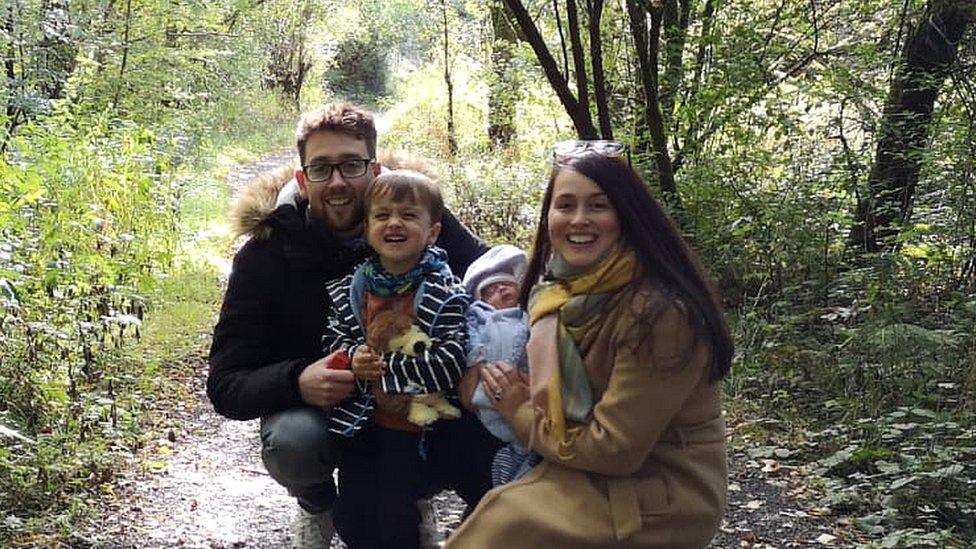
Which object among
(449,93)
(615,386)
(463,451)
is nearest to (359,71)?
(449,93)

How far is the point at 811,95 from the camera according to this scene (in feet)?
20.7

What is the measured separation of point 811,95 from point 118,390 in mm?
4561

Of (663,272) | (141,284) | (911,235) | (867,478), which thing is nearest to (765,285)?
(911,235)

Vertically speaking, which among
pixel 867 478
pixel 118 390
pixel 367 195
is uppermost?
pixel 367 195

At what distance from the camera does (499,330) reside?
2.60 m

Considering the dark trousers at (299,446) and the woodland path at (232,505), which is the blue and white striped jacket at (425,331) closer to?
the dark trousers at (299,446)

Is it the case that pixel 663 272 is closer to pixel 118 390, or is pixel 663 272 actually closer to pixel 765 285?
pixel 118 390

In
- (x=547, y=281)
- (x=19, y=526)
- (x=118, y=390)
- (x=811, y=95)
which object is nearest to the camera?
(x=547, y=281)

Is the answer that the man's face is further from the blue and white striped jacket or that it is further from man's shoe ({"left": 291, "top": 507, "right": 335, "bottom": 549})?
man's shoe ({"left": 291, "top": 507, "right": 335, "bottom": 549})

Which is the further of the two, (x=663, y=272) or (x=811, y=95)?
(x=811, y=95)

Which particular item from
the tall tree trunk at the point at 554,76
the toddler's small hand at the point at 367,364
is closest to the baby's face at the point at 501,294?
the toddler's small hand at the point at 367,364

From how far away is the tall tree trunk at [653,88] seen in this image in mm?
6414

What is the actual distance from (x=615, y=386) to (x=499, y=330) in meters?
0.55

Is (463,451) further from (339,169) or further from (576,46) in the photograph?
(576,46)
